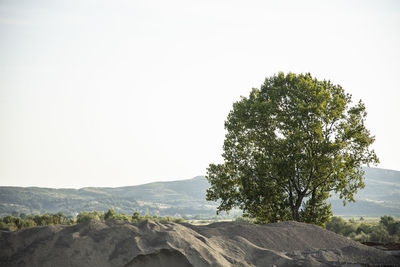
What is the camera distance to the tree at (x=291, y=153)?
27547 millimetres

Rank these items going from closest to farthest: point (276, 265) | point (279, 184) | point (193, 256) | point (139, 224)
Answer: point (193, 256)
point (276, 265)
point (139, 224)
point (279, 184)

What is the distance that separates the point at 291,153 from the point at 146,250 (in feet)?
51.9

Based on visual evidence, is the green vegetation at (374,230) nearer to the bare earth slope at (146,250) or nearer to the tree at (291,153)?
the tree at (291,153)

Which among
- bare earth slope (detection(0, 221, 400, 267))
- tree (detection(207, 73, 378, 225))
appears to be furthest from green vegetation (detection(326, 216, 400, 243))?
bare earth slope (detection(0, 221, 400, 267))

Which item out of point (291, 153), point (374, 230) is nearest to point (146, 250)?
point (291, 153)

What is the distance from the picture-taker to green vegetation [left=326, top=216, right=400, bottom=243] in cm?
3634

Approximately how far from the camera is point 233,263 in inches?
610

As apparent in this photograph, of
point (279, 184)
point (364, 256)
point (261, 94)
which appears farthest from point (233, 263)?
point (261, 94)

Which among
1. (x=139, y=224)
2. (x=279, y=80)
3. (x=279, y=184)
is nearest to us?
(x=139, y=224)

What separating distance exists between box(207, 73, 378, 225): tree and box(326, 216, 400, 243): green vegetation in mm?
10187

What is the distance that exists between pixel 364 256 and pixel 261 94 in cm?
1585

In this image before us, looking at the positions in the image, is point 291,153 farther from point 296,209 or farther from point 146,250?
point 146,250

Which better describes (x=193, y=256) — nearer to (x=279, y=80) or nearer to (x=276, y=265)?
(x=276, y=265)

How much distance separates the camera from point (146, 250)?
48.5 ft
